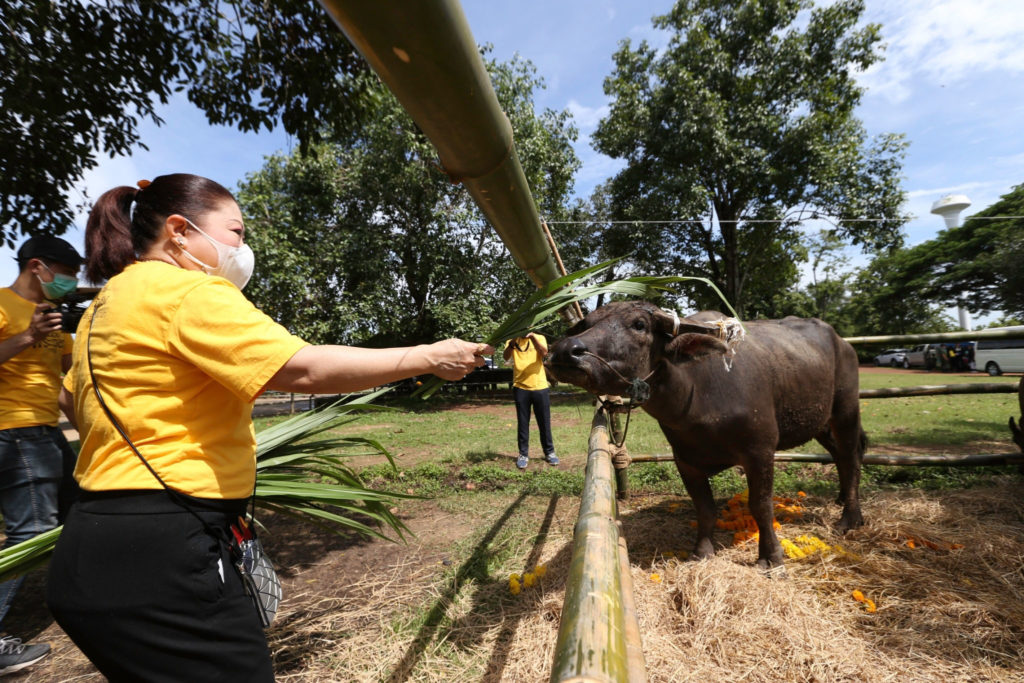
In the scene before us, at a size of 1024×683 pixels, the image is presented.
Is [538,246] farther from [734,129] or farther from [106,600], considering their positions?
[734,129]

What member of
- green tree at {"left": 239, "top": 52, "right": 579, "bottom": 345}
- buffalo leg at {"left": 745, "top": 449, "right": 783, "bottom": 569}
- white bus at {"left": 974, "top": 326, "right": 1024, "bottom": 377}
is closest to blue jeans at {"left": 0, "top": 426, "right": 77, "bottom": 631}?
buffalo leg at {"left": 745, "top": 449, "right": 783, "bottom": 569}

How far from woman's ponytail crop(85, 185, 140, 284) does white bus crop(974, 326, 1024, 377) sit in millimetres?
25820

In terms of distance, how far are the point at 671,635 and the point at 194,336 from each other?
2.45 m

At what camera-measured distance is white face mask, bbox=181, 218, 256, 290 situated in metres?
1.33

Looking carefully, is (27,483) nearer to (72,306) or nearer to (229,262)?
(72,306)

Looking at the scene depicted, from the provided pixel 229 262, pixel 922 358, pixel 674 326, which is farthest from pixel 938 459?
pixel 922 358

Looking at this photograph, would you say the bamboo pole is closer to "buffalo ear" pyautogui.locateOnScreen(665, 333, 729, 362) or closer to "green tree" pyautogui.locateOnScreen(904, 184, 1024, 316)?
"buffalo ear" pyautogui.locateOnScreen(665, 333, 729, 362)

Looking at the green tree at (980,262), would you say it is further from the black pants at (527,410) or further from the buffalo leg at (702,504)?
the buffalo leg at (702,504)

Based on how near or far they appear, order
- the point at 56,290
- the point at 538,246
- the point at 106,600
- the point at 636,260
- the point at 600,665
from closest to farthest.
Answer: the point at 600,665 → the point at 106,600 → the point at 538,246 → the point at 56,290 → the point at 636,260

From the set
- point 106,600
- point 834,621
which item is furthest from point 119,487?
point 834,621

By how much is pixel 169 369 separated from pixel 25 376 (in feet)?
7.93

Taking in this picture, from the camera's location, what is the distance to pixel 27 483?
2.53 metres

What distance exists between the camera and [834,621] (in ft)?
7.72

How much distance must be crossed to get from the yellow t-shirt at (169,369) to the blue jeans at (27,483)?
6.73ft
